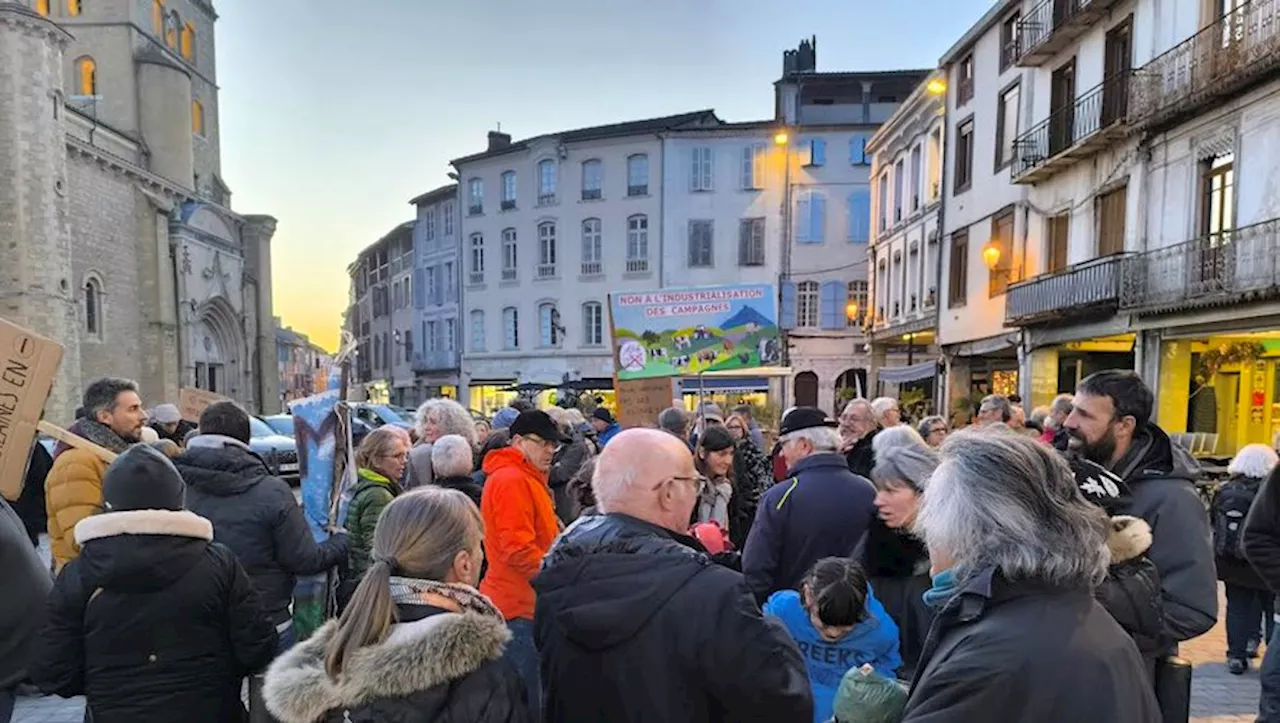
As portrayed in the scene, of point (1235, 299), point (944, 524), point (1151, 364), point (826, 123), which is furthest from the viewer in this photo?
point (826, 123)

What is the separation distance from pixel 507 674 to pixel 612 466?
0.62 m

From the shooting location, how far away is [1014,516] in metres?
1.60

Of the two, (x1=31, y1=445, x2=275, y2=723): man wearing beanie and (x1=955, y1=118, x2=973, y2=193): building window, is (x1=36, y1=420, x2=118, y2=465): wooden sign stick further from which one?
(x1=955, y1=118, x2=973, y2=193): building window

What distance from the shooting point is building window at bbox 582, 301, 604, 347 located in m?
35.2

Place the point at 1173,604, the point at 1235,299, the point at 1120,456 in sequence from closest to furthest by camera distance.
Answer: the point at 1173,604, the point at 1120,456, the point at 1235,299

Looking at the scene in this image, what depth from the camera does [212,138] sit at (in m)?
37.9

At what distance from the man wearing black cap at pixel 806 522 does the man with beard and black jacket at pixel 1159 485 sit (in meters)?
0.99

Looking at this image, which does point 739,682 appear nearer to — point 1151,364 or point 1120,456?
point 1120,456

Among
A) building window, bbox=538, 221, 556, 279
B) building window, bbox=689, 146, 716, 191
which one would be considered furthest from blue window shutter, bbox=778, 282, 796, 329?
building window, bbox=538, 221, 556, 279

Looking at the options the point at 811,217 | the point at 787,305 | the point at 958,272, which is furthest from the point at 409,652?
the point at 811,217

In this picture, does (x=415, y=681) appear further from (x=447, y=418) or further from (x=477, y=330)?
(x=477, y=330)

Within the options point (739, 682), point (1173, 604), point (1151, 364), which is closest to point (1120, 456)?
point (1173, 604)

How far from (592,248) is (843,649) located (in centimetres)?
3373

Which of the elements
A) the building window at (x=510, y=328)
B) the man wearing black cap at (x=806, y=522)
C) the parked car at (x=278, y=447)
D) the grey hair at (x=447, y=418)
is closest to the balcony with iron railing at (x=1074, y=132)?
the man wearing black cap at (x=806, y=522)
